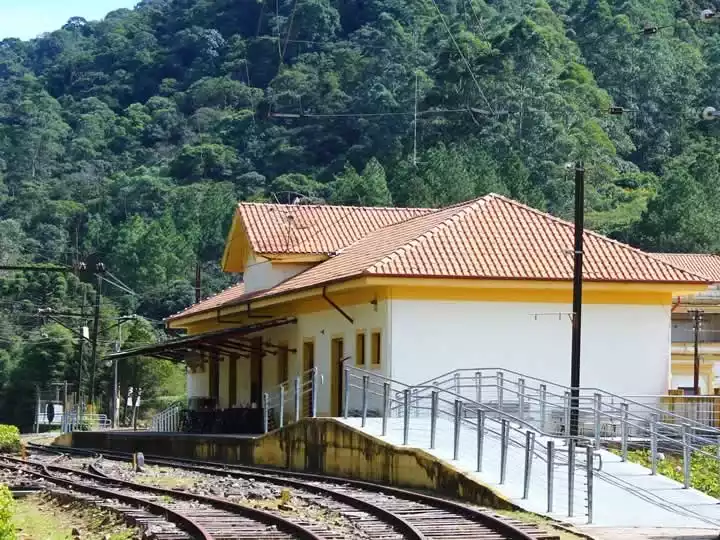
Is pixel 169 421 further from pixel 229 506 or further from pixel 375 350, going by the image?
pixel 229 506

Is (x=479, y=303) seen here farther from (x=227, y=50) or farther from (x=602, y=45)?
(x=227, y=50)

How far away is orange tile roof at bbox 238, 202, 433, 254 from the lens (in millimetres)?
39469

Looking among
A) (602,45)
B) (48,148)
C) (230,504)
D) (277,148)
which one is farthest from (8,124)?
(230,504)

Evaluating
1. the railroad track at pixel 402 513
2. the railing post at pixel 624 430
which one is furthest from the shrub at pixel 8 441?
the railing post at pixel 624 430

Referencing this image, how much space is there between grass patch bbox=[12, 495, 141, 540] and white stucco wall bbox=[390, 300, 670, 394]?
11.5 meters

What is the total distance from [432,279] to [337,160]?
8723 centimetres

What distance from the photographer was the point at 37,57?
179875 millimetres

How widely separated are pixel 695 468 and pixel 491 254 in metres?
8.01

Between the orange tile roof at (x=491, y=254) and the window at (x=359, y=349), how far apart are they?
146 centimetres

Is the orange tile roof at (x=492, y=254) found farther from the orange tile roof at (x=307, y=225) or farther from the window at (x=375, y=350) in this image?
the orange tile roof at (x=307, y=225)

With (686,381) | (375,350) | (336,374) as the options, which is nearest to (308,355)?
(336,374)

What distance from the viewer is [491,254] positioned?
32312mm

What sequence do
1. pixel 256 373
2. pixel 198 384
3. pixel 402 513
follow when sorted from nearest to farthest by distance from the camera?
pixel 402 513, pixel 256 373, pixel 198 384

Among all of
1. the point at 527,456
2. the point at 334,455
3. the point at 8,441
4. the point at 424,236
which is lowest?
the point at 8,441
